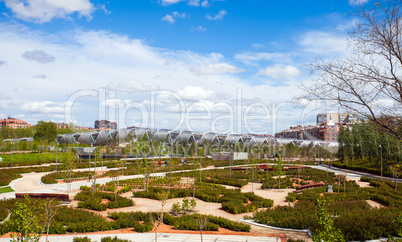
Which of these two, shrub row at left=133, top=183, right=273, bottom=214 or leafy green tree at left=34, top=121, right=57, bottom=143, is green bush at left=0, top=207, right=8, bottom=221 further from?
leafy green tree at left=34, top=121, right=57, bottom=143

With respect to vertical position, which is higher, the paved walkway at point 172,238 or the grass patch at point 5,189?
the paved walkway at point 172,238

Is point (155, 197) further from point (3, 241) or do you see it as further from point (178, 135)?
point (178, 135)

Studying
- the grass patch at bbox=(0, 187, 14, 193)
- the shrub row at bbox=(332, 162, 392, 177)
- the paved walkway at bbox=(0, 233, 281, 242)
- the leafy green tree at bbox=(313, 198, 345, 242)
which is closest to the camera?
the leafy green tree at bbox=(313, 198, 345, 242)

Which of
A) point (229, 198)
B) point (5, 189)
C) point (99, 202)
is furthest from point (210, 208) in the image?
point (5, 189)

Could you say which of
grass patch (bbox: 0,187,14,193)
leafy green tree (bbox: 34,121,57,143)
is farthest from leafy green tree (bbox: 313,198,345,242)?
leafy green tree (bbox: 34,121,57,143)

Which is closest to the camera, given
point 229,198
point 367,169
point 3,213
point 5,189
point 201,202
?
point 3,213

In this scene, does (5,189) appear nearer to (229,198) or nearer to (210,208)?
(210,208)

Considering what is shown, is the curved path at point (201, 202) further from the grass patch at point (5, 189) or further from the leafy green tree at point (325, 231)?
the leafy green tree at point (325, 231)

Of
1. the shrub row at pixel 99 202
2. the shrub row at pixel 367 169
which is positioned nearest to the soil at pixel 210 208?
the shrub row at pixel 99 202

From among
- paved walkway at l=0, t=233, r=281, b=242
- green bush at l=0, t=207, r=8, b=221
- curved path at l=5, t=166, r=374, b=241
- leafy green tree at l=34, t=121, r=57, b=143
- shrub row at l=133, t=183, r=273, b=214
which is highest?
leafy green tree at l=34, t=121, r=57, b=143

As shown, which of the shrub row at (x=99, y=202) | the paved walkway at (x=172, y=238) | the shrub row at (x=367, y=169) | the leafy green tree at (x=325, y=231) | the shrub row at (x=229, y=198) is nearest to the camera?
the leafy green tree at (x=325, y=231)

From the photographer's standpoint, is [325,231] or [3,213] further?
[3,213]

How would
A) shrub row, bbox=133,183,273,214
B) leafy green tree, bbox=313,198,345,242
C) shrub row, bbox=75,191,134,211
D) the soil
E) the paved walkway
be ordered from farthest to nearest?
shrub row, bbox=75,191,134,211 < shrub row, bbox=133,183,273,214 < the soil < the paved walkway < leafy green tree, bbox=313,198,345,242

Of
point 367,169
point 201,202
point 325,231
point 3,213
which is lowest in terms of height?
point 367,169
